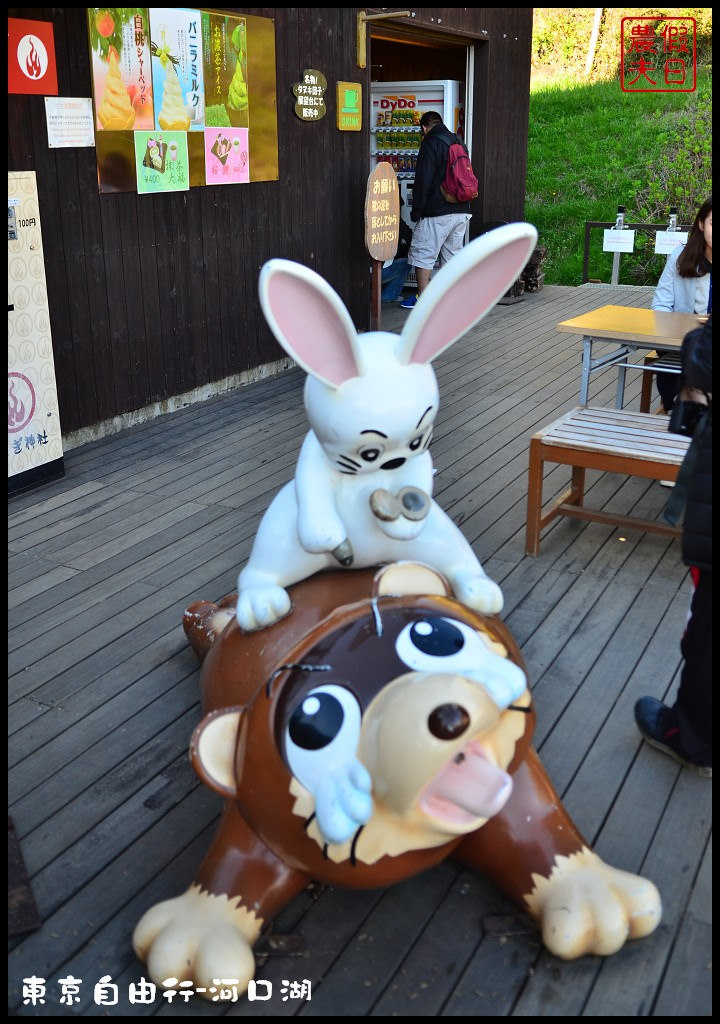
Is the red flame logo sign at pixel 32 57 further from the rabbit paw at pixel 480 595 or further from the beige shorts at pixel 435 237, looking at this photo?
the beige shorts at pixel 435 237

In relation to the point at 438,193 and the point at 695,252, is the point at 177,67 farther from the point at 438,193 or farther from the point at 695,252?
the point at 438,193

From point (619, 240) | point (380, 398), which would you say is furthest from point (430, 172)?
point (380, 398)

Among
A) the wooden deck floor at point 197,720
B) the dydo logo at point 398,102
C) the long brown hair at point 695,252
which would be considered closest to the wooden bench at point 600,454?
the wooden deck floor at point 197,720

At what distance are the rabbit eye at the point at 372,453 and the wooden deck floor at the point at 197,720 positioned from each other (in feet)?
3.17

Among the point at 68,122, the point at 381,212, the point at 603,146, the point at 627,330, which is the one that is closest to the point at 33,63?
the point at 68,122

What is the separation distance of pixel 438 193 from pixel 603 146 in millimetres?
7465

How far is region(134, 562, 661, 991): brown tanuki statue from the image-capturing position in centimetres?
168

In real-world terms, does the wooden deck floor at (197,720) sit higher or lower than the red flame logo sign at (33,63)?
lower

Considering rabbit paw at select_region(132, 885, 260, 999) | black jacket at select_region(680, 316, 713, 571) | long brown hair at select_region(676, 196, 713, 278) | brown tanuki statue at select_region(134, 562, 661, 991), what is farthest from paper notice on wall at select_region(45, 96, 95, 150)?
rabbit paw at select_region(132, 885, 260, 999)

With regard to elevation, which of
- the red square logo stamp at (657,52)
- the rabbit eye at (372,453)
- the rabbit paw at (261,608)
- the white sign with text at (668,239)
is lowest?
the rabbit paw at (261,608)

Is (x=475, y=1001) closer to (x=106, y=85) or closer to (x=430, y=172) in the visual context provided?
(x=106, y=85)

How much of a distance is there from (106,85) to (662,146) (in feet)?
36.2

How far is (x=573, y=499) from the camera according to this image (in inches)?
165

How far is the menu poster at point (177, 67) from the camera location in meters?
5.18
